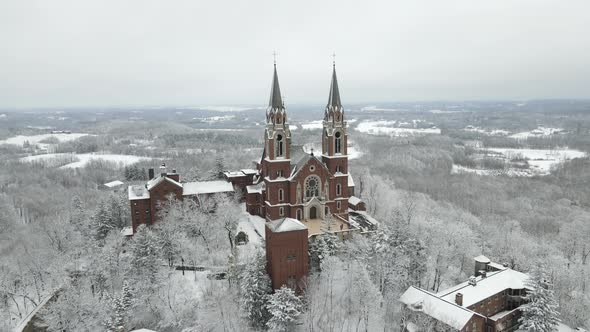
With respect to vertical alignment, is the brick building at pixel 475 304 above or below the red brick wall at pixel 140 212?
below

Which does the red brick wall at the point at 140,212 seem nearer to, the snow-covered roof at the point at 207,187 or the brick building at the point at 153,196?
the brick building at the point at 153,196

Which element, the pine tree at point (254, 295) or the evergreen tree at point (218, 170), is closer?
the pine tree at point (254, 295)

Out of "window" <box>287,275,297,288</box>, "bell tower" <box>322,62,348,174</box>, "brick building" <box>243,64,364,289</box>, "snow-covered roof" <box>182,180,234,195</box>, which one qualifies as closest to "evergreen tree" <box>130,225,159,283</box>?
"snow-covered roof" <box>182,180,234,195</box>

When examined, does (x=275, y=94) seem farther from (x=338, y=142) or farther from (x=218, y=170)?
(x=218, y=170)

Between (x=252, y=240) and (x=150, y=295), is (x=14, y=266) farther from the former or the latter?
(x=252, y=240)

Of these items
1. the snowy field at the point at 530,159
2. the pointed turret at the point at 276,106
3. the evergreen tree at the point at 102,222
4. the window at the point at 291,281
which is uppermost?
the pointed turret at the point at 276,106

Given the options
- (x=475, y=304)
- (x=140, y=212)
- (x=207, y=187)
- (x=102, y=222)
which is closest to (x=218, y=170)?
(x=207, y=187)

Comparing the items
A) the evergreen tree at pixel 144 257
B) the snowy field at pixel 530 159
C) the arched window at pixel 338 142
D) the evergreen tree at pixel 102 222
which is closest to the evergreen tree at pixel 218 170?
the evergreen tree at pixel 102 222
